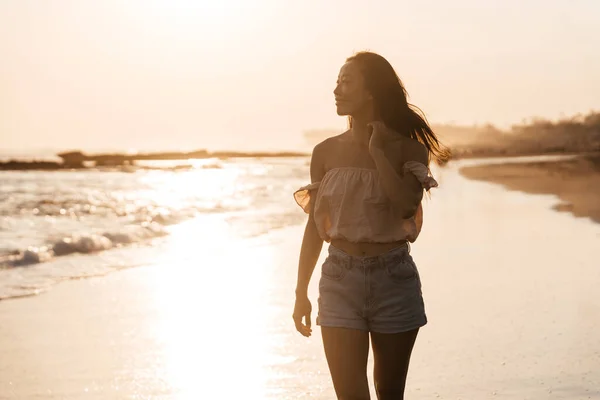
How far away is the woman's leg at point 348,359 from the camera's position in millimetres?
3506

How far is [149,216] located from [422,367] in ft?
57.7

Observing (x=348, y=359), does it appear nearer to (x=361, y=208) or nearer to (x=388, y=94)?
(x=361, y=208)

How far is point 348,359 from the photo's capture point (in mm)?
3512

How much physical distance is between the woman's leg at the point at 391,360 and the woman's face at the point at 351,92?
0.96m

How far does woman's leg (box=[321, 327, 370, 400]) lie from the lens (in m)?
3.51

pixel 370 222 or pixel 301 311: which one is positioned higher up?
pixel 370 222

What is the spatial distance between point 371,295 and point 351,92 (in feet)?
2.83

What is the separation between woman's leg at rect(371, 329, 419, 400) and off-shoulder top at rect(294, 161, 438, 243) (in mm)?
411

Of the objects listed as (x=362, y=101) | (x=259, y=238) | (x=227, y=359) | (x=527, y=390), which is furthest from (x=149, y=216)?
(x=362, y=101)

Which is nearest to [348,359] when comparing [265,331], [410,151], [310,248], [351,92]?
[310,248]

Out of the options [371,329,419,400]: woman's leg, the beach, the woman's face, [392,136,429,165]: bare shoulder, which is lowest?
the beach

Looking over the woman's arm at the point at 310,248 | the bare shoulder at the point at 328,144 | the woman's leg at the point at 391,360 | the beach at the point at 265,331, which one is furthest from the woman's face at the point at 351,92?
the beach at the point at 265,331

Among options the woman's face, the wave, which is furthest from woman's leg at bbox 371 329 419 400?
the wave

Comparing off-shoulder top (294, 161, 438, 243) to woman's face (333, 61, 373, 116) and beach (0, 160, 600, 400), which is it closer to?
woman's face (333, 61, 373, 116)
